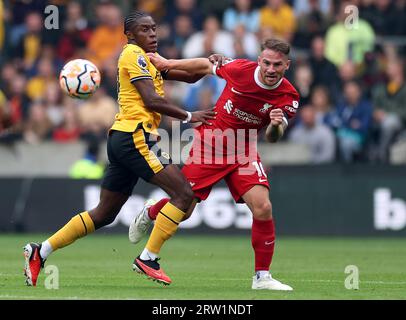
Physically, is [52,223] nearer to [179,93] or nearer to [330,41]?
[179,93]

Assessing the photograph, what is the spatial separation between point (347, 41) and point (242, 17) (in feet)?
6.45

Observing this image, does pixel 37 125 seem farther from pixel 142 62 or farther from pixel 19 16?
pixel 142 62

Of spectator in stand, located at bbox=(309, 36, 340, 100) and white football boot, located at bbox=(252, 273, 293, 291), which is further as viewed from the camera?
spectator in stand, located at bbox=(309, 36, 340, 100)

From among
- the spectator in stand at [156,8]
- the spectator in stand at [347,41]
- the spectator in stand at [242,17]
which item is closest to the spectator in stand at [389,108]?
the spectator in stand at [347,41]

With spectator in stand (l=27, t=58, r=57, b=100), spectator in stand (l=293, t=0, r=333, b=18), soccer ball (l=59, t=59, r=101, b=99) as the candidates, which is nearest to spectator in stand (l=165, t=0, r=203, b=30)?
spectator in stand (l=293, t=0, r=333, b=18)

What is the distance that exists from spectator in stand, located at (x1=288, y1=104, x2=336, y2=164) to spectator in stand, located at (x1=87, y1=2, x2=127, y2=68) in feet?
12.1

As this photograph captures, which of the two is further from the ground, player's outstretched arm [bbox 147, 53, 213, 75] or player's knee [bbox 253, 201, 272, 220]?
player's outstretched arm [bbox 147, 53, 213, 75]

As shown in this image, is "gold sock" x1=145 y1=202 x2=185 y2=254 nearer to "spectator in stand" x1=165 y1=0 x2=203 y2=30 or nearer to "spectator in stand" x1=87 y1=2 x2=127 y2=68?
"spectator in stand" x1=87 y1=2 x2=127 y2=68

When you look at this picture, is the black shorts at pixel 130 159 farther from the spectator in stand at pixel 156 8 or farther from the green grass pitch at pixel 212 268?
the spectator in stand at pixel 156 8

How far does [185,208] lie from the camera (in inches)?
414

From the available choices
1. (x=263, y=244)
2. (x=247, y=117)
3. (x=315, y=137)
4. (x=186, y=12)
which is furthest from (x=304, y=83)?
(x=263, y=244)

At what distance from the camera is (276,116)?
10.3 meters

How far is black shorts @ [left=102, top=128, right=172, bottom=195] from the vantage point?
34.3 ft

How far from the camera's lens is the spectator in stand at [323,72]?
19312 millimetres
